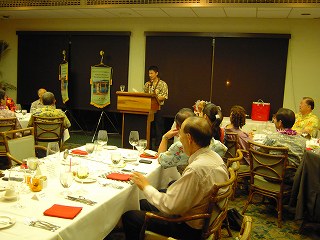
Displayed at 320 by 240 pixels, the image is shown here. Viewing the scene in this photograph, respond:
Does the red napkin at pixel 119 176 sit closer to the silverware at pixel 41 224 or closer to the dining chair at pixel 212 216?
the dining chair at pixel 212 216

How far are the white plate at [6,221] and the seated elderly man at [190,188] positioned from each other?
2.88 ft

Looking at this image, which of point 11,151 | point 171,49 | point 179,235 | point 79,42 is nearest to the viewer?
point 179,235

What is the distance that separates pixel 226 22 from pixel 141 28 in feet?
6.63

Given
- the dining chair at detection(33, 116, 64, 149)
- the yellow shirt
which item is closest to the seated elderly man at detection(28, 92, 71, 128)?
the dining chair at detection(33, 116, 64, 149)

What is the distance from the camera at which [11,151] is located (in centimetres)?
334

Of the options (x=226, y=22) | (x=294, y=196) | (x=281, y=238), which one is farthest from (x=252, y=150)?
(x=226, y=22)

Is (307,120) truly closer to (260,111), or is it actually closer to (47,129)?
(260,111)

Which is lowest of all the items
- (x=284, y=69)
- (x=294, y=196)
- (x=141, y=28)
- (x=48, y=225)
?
(x=294, y=196)

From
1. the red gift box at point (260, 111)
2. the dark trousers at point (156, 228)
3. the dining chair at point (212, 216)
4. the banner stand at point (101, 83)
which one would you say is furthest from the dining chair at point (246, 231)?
the banner stand at point (101, 83)

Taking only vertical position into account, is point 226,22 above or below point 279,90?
above

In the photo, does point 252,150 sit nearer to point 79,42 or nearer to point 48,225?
point 48,225

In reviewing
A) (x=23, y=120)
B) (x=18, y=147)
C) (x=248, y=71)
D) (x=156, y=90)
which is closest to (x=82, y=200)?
(x=18, y=147)

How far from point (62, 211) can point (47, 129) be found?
3041 millimetres

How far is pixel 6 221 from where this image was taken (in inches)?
69.0
